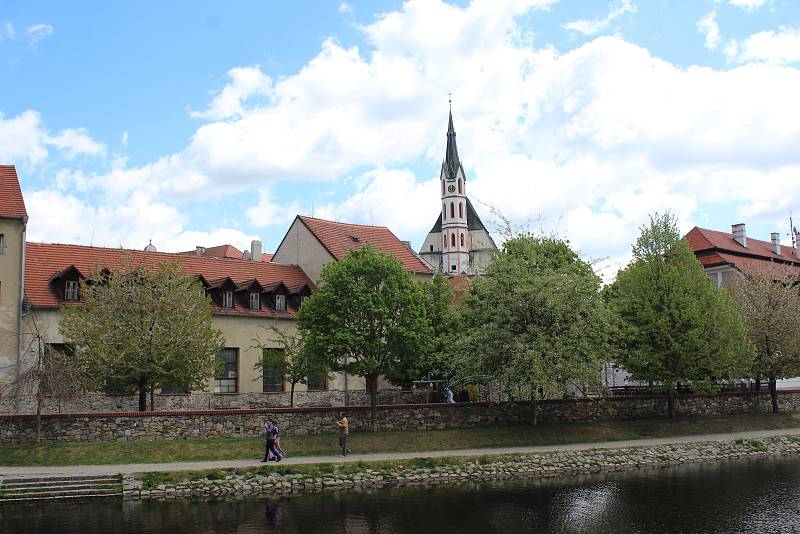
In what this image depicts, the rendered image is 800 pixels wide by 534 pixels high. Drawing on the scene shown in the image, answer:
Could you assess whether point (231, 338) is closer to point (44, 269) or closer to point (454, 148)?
point (44, 269)

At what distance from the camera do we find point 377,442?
37.2 meters

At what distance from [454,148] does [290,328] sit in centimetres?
10007

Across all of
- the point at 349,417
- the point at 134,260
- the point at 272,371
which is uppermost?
the point at 134,260

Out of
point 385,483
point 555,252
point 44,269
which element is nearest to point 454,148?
point 555,252

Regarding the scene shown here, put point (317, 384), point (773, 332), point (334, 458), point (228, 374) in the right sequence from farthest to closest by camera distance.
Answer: point (317, 384)
point (773, 332)
point (228, 374)
point (334, 458)

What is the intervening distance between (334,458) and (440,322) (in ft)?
45.4

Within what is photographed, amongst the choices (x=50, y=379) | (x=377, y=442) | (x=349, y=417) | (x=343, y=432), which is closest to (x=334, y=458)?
→ (x=343, y=432)

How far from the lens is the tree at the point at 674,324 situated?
44.8m

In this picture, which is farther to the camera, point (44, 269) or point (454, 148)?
point (454, 148)

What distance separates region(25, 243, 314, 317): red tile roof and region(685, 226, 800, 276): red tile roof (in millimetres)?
37810

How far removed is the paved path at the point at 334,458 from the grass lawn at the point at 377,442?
0.78m

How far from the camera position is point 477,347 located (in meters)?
40.5

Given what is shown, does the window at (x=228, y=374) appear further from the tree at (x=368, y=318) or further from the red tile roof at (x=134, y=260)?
the tree at (x=368, y=318)

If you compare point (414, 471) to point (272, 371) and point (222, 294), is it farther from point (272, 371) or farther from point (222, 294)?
point (222, 294)
